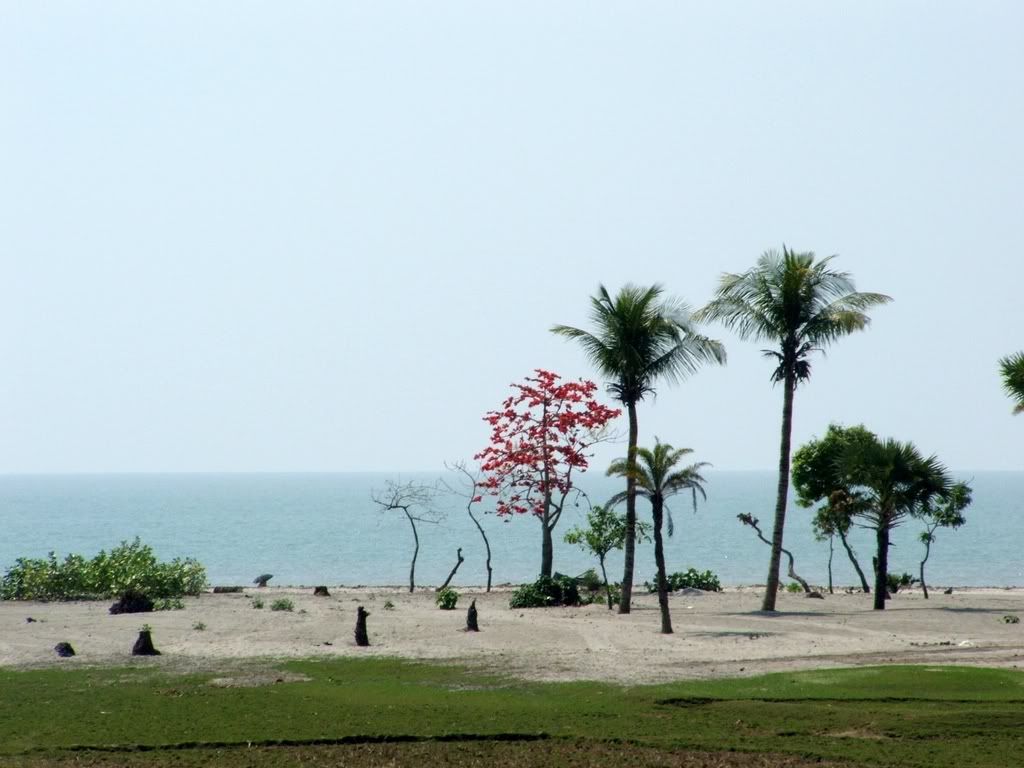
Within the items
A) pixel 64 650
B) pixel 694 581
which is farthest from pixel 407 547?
pixel 64 650

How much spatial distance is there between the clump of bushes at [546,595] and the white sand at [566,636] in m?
0.97

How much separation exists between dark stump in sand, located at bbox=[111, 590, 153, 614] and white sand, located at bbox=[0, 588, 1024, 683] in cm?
64

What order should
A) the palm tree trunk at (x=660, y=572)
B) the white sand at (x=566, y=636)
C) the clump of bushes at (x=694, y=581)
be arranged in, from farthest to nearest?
1. the clump of bushes at (x=694, y=581)
2. the palm tree trunk at (x=660, y=572)
3. the white sand at (x=566, y=636)

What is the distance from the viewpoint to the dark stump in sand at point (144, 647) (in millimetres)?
26844

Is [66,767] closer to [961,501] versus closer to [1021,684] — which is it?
[1021,684]

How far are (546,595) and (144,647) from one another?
16.2m

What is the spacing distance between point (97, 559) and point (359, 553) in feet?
219

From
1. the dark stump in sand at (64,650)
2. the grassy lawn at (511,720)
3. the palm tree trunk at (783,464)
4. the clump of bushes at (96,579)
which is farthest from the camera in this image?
the clump of bushes at (96,579)

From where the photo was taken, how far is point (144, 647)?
1061 inches

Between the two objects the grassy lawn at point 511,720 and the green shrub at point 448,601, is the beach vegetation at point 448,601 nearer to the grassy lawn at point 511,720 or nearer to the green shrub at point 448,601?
the green shrub at point 448,601

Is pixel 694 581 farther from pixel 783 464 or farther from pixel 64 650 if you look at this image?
pixel 64 650

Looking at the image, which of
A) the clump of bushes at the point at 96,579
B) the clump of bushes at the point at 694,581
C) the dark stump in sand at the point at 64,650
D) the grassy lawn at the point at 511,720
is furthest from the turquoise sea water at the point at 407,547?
the grassy lawn at the point at 511,720

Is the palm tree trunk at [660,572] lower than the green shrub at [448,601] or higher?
higher

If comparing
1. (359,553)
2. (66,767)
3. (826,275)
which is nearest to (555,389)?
(826,275)
